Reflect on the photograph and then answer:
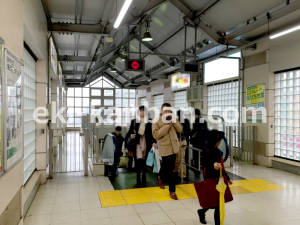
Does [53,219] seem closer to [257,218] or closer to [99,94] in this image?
[257,218]

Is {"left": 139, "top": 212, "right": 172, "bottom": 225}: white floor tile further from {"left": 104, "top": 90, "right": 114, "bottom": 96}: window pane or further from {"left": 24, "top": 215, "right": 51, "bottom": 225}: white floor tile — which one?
{"left": 104, "top": 90, "right": 114, "bottom": 96}: window pane

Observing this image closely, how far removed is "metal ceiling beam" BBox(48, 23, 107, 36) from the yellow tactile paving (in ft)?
13.4

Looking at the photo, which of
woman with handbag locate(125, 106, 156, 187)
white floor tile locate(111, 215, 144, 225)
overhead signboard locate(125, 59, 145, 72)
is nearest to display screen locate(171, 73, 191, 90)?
overhead signboard locate(125, 59, 145, 72)

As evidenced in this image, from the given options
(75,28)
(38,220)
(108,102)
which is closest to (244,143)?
(75,28)

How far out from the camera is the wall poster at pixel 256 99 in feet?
21.9

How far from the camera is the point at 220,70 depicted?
→ 8555 mm

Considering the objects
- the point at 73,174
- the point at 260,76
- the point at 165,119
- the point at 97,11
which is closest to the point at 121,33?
the point at 97,11

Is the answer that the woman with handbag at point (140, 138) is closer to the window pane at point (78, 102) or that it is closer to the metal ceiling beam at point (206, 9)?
the metal ceiling beam at point (206, 9)

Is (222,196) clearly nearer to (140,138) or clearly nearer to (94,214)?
(94,214)

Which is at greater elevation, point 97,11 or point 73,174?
point 97,11

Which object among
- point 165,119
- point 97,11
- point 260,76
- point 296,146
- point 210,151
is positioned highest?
point 97,11

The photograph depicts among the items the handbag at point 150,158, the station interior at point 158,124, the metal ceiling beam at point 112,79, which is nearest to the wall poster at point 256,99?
the station interior at point 158,124

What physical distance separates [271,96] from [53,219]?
5923mm

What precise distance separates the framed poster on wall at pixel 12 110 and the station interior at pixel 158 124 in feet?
0.05
